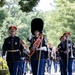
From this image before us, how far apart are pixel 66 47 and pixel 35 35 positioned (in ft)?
11.7

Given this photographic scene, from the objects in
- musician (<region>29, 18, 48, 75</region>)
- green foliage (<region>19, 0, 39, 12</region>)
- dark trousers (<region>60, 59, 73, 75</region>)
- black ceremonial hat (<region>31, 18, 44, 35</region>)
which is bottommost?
dark trousers (<region>60, 59, 73, 75</region>)

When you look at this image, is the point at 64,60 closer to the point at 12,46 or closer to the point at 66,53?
the point at 66,53

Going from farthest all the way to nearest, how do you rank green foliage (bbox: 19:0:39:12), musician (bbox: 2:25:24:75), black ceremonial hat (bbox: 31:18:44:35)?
green foliage (bbox: 19:0:39:12), black ceremonial hat (bbox: 31:18:44:35), musician (bbox: 2:25:24:75)

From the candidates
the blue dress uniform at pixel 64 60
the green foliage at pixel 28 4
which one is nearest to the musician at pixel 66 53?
the blue dress uniform at pixel 64 60

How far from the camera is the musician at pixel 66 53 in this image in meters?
16.0

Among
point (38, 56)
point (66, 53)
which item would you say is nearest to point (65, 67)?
point (66, 53)

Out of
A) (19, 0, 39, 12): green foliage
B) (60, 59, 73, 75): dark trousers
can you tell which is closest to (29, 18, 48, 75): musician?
(19, 0, 39, 12): green foliage

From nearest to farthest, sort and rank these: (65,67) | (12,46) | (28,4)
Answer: (12,46), (28,4), (65,67)

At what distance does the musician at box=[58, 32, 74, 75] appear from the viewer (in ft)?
A: 52.6

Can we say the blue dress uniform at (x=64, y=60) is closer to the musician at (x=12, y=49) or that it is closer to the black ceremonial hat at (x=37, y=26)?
the black ceremonial hat at (x=37, y=26)

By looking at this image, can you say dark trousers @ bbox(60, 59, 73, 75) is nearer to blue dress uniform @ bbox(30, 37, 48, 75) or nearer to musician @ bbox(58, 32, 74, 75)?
musician @ bbox(58, 32, 74, 75)

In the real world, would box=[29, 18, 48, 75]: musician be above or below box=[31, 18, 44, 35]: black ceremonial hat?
Result: below

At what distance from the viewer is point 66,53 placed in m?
16.3

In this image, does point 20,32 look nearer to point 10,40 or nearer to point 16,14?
point 16,14
